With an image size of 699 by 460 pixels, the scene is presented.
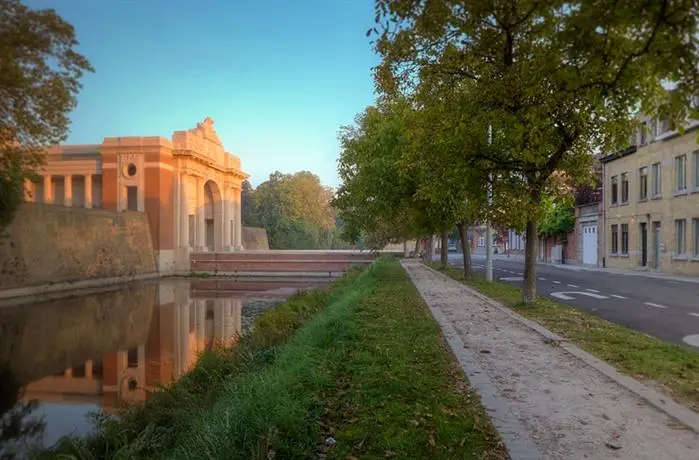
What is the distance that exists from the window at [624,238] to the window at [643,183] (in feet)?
9.13

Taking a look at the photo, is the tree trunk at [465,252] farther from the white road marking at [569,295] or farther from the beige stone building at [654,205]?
the beige stone building at [654,205]

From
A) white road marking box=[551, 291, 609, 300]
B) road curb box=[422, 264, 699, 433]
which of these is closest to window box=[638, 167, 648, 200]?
white road marking box=[551, 291, 609, 300]

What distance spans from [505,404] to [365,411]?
4.93 ft

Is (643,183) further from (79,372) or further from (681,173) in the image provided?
(79,372)

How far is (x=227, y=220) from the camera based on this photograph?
6681 cm

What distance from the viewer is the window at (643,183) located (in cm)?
3603

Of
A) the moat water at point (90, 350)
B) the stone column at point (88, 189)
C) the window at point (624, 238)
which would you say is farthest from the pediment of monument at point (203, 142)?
the window at point (624, 238)

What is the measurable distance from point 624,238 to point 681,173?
28.2ft

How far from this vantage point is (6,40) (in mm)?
21047

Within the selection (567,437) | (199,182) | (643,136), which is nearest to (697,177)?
(643,136)

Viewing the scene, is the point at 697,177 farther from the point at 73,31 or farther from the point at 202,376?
the point at 73,31

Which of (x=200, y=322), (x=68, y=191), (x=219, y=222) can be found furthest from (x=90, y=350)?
(x=219, y=222)

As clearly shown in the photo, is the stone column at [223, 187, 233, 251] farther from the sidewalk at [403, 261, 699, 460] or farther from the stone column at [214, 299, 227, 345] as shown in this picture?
the sidewalk at [403, 261, 699, 460]

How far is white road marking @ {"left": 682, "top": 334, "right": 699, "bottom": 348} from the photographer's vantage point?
32.1 feet
